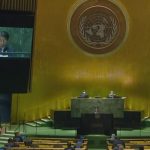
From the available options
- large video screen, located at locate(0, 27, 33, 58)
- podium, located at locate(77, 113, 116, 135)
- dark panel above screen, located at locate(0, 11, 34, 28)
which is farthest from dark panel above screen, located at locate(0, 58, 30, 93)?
podium, located at locate(77, 113, 116, 135)

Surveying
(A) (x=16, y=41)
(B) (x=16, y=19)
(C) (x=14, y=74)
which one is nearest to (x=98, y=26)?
(A) (x=16, y=41)

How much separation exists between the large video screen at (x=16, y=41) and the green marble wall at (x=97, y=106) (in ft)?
9.79

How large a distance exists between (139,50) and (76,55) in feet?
9.71

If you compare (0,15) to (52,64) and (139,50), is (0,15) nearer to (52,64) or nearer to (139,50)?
(52,64)

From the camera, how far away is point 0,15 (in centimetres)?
1769

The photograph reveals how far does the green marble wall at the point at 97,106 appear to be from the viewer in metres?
19.2

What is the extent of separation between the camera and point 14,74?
58.6ft

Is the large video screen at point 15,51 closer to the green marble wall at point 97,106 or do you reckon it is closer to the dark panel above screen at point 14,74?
the dark panel above screen at point 14,74

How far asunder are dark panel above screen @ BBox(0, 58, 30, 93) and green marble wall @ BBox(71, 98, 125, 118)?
2.46 meters

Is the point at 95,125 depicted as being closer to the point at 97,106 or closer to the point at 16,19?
the point at 97,106

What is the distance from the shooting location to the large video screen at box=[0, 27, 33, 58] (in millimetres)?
17922

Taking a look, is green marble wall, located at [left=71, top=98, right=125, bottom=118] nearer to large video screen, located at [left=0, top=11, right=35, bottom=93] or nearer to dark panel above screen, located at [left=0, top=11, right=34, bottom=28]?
large video screen, located at [left=0, top=11, right=35, bottom=93]

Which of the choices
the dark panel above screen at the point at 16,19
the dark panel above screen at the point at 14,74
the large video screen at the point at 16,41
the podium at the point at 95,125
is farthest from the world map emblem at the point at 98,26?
the dark panel above screen at the point at 14,74

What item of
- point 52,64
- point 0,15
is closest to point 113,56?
point 52,64
